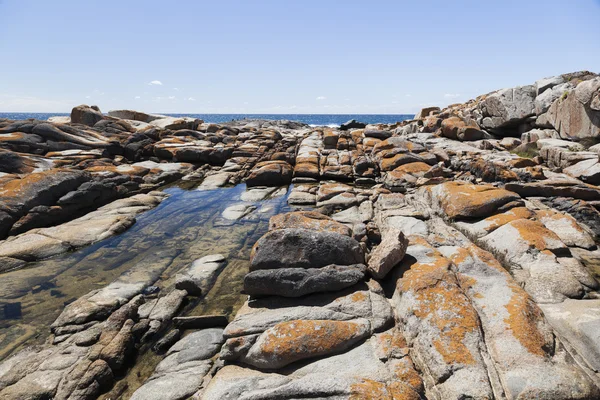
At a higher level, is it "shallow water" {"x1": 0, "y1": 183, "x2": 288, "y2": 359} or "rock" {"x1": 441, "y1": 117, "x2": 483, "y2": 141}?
"rock" {"x1": 441, "y1": 117, "x2": 483, "y2": 141}

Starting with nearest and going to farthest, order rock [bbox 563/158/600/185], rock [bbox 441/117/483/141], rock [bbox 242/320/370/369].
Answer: rock [bbox 242/320/370/369], rock [bbox 563/158/600/185], rock [bbox 441/117/483/141]

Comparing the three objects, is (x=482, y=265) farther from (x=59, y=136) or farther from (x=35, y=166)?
(x=59, y=136)

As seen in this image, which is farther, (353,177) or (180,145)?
(180,145)

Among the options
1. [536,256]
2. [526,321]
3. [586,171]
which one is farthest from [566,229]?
[586,171]

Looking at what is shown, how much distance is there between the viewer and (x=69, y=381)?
643 centimetres

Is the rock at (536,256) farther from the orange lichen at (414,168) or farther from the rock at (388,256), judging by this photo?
the orange lichen at (414,168)

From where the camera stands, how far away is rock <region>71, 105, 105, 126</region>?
139ft

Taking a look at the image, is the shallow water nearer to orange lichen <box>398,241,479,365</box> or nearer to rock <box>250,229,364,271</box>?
rock <box>250,229,364,271</box>

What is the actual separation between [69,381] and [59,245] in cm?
910

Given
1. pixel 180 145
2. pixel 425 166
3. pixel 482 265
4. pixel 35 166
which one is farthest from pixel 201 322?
pixel 180 145

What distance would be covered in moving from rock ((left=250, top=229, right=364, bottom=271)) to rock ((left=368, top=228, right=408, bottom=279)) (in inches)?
21.6

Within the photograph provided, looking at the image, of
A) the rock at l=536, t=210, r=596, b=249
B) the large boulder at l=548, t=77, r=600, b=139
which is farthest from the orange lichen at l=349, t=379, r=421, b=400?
the large boulder at l=548, t=77, r=600, b=139

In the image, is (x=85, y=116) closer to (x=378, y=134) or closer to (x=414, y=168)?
(x=378, y=134)

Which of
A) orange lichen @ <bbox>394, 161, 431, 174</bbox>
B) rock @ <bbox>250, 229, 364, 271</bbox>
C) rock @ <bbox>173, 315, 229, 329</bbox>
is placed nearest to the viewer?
A: rock @ <bbox>173, 315, 229, 329</bbox>
